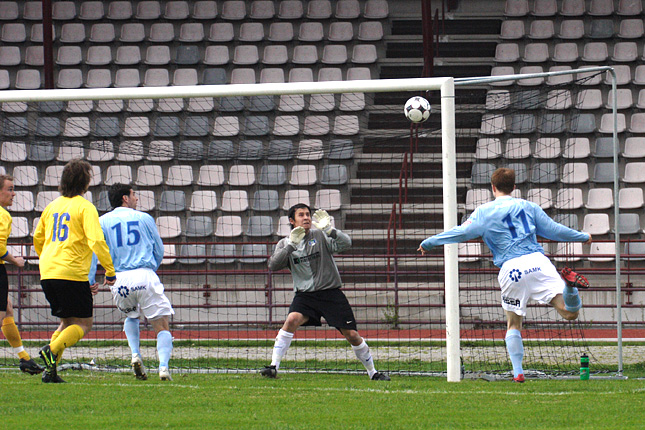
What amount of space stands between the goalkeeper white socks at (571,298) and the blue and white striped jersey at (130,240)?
3828 millimetres

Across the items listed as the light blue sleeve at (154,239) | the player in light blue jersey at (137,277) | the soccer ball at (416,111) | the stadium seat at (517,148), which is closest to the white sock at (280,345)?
the player in light blue jersey at (137,277)

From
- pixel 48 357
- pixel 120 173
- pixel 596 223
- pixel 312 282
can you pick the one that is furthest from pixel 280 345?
pixel 596 223

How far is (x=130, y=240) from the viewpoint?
314 inches

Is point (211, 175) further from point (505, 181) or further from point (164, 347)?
point (505, 181)

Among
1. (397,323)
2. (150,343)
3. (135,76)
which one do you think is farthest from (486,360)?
(135,76)

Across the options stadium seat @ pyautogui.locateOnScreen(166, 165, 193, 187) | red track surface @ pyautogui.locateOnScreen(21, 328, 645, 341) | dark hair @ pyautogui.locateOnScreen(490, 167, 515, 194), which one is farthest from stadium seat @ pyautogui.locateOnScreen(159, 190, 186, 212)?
dark hair @ pyautogui.locateOnScreen(490, 167, 515, 194)

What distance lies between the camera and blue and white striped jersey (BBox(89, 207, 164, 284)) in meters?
7.97

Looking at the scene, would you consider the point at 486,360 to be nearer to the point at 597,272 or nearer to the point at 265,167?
the point at 597,272

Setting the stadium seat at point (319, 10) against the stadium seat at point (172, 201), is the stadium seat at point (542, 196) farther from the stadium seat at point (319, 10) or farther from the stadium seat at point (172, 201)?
the stadium seat at point (319, 10)

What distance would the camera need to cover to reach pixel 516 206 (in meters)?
7.67

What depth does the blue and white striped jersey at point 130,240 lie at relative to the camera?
26.2ft

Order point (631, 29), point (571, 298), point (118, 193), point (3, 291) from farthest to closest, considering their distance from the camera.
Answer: point (631, 29) < point (3, 291) < point (118, 193) < point (571, 298)

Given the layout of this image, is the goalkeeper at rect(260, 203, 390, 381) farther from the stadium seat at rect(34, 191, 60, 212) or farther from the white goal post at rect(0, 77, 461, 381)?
the stadium seat at rect(34, 191, 60, 212)

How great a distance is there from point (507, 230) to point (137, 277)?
3479 millimetres
